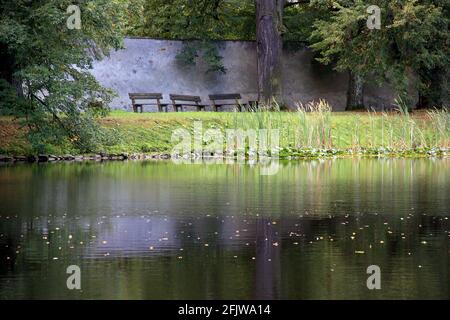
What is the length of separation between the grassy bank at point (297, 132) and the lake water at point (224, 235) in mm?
6821

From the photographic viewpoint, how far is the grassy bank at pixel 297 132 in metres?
28.5

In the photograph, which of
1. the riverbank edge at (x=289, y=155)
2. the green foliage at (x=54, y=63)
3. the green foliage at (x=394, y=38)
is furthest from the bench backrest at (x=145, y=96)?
the green foliage at (x=54, y=63)

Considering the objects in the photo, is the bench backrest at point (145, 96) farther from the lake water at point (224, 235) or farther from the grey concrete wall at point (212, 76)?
the lake water at point (224, 235)

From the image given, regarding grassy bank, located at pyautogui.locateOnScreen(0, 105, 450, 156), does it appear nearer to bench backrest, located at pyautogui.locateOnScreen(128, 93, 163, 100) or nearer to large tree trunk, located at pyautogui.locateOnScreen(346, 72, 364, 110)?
bench backrest, located at pyautogui.locateOnScreen(128, 93, 163, 100)

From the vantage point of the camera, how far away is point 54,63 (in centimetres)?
2662

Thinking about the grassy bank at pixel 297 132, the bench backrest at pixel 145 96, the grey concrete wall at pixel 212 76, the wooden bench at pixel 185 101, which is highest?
the grey concrete wall at pixel 212 76

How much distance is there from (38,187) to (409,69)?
21.2 metres

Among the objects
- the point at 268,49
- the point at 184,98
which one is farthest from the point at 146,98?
the point at 268,49

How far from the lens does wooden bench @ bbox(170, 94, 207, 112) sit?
37.5 meters

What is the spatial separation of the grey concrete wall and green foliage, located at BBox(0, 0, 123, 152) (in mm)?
10143

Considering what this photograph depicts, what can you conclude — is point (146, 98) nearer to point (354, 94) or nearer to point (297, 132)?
point (354, 94)

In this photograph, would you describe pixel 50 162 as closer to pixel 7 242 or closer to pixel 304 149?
pixel 304 149

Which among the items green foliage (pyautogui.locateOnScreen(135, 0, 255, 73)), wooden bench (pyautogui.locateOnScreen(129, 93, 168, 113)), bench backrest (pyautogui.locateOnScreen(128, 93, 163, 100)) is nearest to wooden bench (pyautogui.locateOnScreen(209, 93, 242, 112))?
green foliage (pyautogui.locateOnScreen(135, 0, 255, 73))

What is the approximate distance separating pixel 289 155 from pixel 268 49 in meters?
9.13
